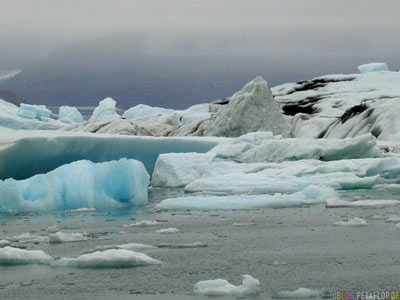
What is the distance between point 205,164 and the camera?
18.8 m

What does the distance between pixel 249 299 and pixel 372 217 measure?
224 inches

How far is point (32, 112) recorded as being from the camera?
36.0 meters

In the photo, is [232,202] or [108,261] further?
[232,202]

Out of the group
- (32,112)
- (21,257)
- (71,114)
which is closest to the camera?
(21,257)

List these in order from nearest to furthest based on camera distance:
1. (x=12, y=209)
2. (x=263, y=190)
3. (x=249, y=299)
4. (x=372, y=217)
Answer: (x=249, y=299), (x=372, y=217), (x=12, y=209), (x=263, y=190)

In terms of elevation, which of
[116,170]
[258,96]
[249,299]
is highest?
[258,96]

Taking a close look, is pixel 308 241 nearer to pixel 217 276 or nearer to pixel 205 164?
pixel 217 276

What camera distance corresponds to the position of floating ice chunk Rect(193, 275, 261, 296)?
6.21 metres

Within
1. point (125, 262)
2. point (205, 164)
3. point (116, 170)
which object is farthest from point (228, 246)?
point (205, 164)

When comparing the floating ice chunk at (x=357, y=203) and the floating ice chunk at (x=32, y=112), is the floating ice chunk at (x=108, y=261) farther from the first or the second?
the floating ice chunk at (x=32, y=112)

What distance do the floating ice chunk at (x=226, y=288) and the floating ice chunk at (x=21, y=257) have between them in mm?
2067

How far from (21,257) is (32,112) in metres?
28.9

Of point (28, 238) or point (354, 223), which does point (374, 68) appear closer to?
point (354, 223)

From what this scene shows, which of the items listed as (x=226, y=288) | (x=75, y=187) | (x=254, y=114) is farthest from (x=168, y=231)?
(x=254, y=114)
